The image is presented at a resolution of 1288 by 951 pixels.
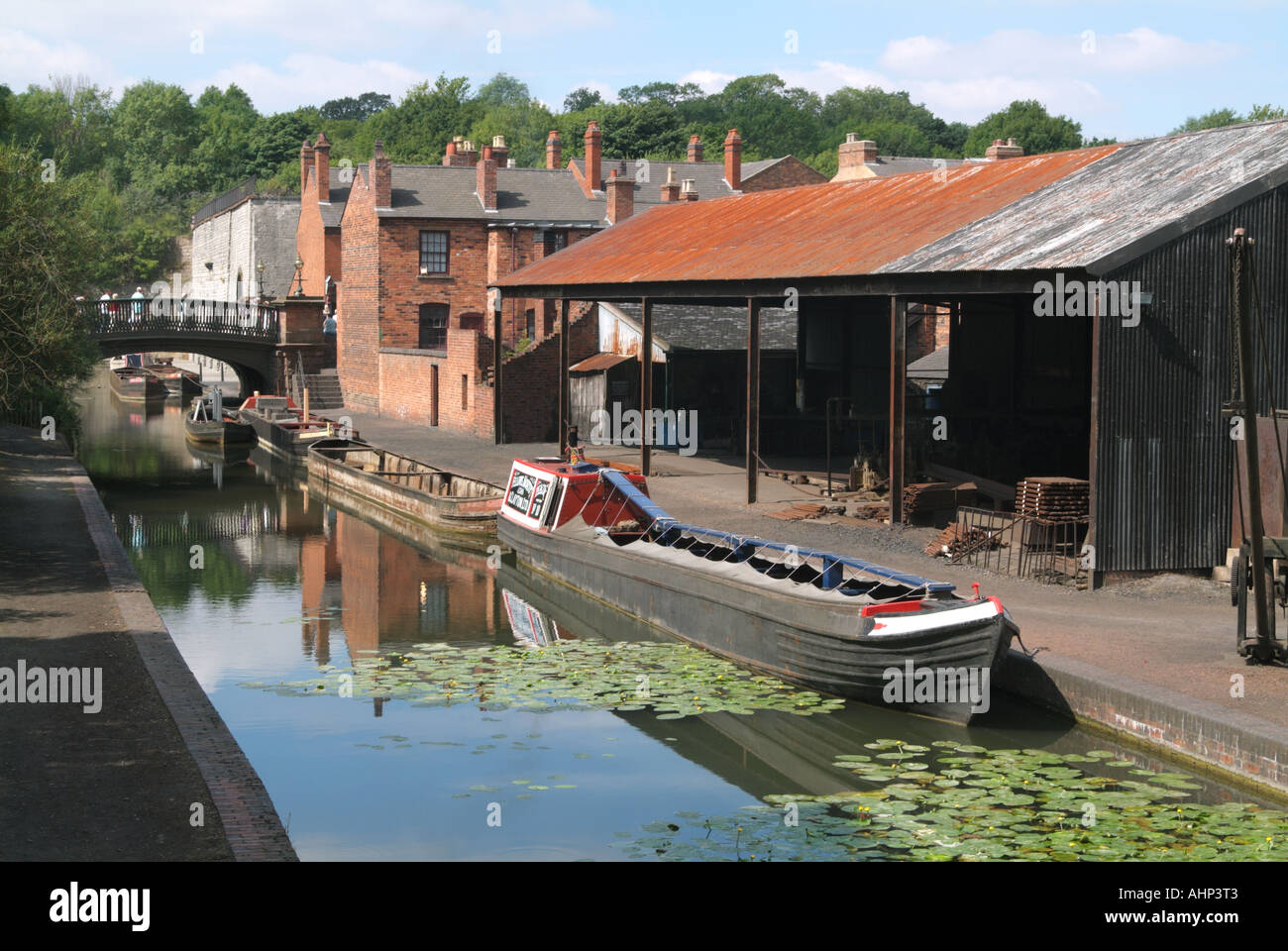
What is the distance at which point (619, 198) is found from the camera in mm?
49656

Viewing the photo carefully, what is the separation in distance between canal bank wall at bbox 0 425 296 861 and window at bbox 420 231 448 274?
32687 mm

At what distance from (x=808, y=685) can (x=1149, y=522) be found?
563 centimetres

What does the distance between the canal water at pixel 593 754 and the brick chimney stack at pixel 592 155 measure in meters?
35.4

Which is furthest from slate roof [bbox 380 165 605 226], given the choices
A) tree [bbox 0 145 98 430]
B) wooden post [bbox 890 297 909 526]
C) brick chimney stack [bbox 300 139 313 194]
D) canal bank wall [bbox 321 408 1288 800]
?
wooden post [bbox 890 297 909 526]

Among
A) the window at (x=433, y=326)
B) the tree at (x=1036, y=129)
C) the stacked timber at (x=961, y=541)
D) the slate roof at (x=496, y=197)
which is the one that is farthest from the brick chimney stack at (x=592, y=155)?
the tree at (x=1036, y=129)

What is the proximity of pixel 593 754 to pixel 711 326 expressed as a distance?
26.0 m

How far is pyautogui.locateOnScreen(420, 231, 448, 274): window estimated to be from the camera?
49.2m

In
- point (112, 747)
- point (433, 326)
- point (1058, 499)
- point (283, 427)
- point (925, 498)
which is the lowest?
point (112, 747)

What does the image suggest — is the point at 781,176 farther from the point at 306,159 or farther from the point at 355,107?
the point at 355,107

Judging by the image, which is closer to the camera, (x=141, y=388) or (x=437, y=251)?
(x=437, y=251)

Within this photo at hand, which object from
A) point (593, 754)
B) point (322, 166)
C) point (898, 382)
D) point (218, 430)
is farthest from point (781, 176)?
point (593, 754)

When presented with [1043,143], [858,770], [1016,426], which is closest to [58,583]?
A: [858,770]

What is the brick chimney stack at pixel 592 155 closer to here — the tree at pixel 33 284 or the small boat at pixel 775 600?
the tree at pixel 33 284

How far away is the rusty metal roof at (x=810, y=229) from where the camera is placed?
22.5 meters
